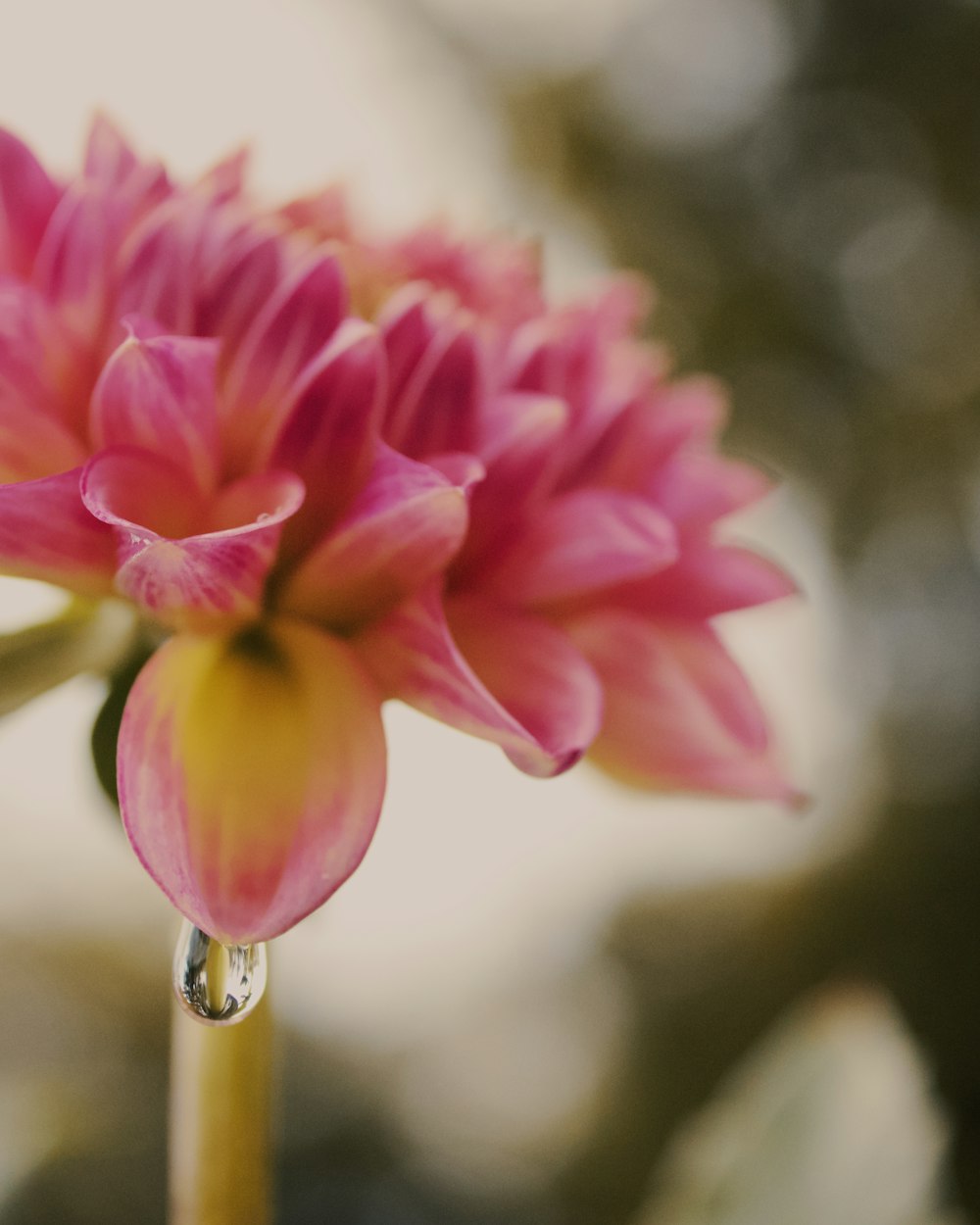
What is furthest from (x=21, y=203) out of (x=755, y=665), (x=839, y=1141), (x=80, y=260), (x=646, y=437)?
(x=755, y=665)

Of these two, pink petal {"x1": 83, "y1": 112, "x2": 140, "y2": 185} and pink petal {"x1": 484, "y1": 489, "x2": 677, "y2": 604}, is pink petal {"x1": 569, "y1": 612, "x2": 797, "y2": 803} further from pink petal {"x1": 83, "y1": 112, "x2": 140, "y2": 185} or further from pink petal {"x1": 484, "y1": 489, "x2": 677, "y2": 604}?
pink petal {"x1": 83, "y1": 112, "x2": 140, "y2": 185}

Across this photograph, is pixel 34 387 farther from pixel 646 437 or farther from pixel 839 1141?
pixel 839 1141

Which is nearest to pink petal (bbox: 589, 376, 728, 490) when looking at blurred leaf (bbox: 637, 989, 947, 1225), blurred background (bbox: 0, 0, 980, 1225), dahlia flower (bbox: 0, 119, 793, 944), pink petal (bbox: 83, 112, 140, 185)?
dahlia flower (bbox: 0, 119, 793, 944)

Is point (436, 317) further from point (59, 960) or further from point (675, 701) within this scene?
point (59, 960)

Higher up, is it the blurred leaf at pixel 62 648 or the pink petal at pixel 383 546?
the pink petal at pixel 383 546

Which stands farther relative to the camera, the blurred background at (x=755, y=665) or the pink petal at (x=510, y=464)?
the blurred background at (x=755, y=665)

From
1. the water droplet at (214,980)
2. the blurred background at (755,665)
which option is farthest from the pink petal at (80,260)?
the blurred background at (755,665)

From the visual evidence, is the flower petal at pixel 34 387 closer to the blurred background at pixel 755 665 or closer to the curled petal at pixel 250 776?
the curled petal at pixel 250 776
